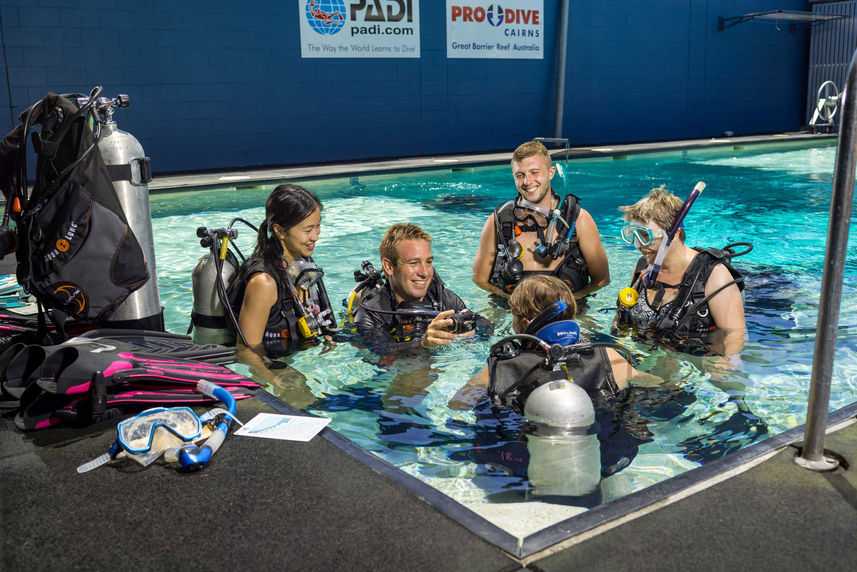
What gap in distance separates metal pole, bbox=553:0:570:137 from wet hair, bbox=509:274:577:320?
13477mm

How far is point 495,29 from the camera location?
15.4 m

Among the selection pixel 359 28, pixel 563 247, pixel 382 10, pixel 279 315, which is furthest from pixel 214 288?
pixel 382 10

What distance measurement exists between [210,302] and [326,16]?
10909 mm

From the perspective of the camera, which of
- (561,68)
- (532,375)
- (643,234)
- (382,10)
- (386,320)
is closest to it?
(532,375)

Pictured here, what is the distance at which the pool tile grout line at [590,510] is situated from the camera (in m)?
1.83

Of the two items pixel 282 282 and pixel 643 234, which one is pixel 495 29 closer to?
pixel 643 234

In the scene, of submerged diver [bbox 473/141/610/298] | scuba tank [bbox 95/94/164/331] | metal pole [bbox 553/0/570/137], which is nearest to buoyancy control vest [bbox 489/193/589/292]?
submerged diver [bbox 473/141/610/298]

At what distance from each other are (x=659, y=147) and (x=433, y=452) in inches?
528

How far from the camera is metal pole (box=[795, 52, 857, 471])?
1.81 meters

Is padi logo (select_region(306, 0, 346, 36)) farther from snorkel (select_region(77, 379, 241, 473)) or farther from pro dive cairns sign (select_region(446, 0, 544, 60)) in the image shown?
snorkel (select_region(77, 379, 241, 473))

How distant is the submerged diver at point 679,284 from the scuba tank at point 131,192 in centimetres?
238

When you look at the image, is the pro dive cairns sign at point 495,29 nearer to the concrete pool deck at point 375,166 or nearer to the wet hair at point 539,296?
the concrete pool deck at point 375,166

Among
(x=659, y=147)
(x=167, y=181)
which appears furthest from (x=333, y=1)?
(x=659, y=147)

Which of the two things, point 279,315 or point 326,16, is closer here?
point 279,315
